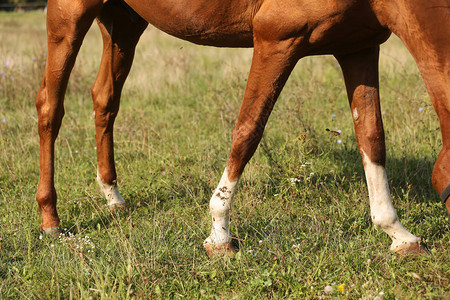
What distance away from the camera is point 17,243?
10.3 feet

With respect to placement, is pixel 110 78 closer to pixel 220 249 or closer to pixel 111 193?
pixel 111 193

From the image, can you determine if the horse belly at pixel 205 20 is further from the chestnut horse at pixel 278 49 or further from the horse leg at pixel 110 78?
the horse leg at pixel 110 78

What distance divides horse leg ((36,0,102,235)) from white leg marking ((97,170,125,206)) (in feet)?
1.48

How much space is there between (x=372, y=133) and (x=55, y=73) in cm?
238

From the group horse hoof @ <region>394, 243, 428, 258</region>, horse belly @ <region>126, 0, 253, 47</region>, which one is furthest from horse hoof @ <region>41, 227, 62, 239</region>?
horse hoof @ <region>394, 243, 428, 258</region>

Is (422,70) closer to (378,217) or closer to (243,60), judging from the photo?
(378,217)

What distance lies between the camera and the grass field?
258 centimetres

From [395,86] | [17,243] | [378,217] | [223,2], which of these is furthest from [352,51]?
[395,86]

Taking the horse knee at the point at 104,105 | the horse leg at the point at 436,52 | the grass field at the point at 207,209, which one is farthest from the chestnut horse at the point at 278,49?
the horse knee at the point at 104,105

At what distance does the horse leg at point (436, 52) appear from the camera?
88.5 inches

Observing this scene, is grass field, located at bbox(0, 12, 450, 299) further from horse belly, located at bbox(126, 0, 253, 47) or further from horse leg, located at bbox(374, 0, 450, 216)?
horse belly, located at bbox(126, 0, 253, 47)

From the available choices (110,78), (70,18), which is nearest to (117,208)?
(110,78)

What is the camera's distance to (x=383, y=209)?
9.52ft

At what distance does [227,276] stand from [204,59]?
716 centimetres
